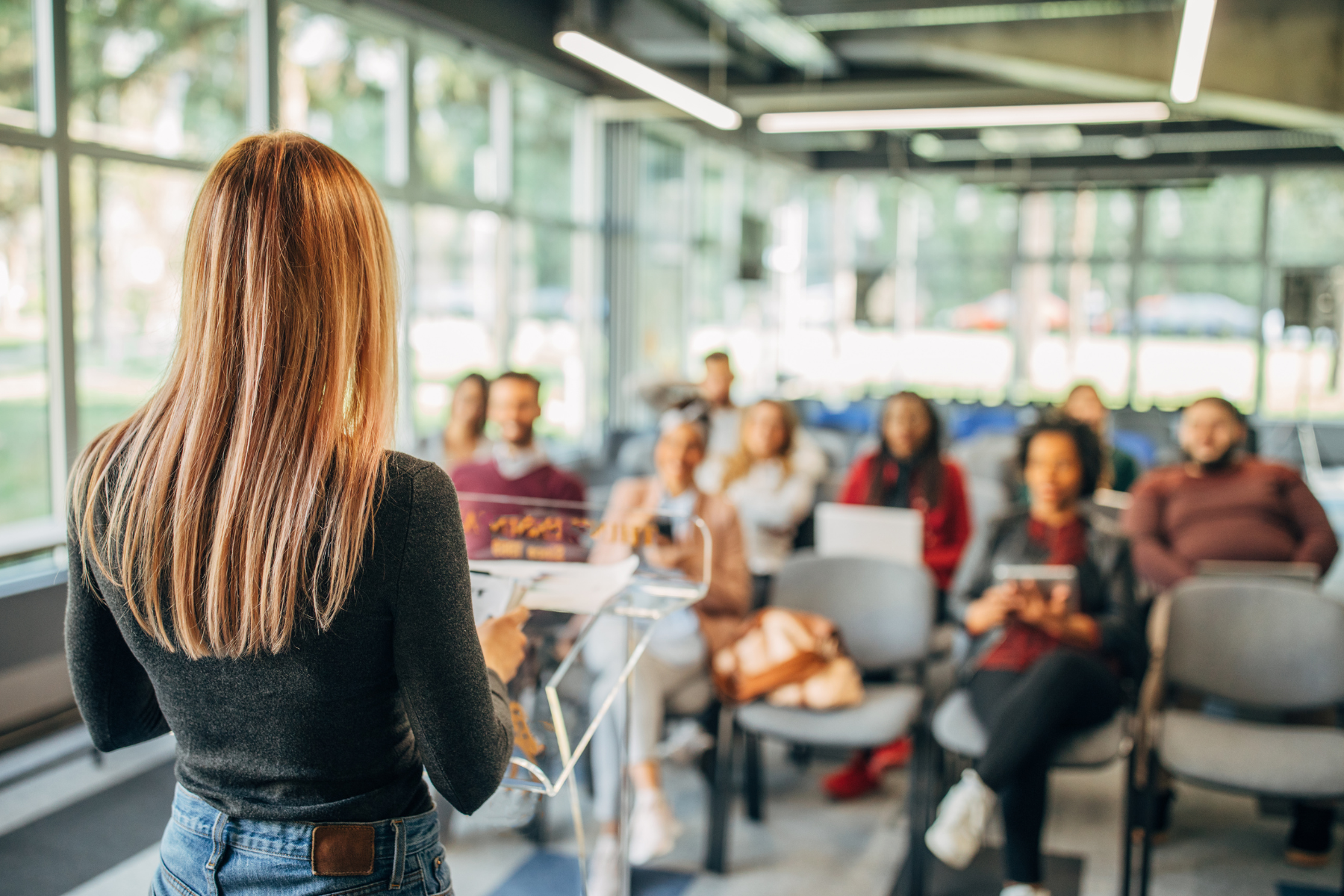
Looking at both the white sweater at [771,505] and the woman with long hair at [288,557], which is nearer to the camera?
the woman with long hair at [288,557]

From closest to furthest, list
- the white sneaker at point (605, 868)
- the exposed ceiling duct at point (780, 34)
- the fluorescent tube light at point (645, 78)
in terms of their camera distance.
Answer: the white sneaker at point (605, 868) → the fluorescent tube light at point (645, 78) → the exposed ceiling duct at point (780, 34)

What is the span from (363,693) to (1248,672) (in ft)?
9.77

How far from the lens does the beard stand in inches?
165

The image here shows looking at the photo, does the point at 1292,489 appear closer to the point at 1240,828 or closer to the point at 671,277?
the point at 1240,828

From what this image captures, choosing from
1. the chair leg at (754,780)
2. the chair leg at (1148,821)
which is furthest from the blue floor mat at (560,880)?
the chair leg at (1148,821)

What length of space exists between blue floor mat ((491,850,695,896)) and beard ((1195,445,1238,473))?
8.53 feet

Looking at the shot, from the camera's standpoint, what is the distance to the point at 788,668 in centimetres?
320

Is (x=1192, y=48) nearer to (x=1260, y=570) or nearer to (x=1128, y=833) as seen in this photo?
(x=1260, y=570)

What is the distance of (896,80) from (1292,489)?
636 centimetres

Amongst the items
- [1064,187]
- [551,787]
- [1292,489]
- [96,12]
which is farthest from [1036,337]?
[551,787]

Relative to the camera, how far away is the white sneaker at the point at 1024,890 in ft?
9.31

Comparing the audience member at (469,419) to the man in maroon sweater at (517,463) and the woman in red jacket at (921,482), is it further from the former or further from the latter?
the woman in red jacket at (921,482)

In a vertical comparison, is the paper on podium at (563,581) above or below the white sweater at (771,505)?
above

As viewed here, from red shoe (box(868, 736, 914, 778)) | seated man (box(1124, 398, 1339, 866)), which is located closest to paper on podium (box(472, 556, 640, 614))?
red shoe (box(868, 736, 914, 778))
